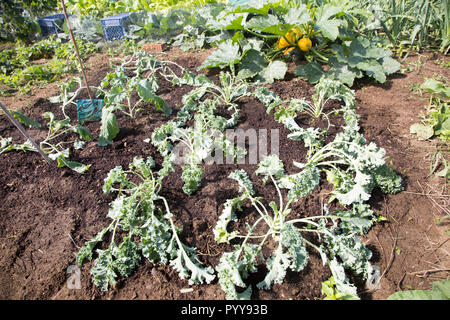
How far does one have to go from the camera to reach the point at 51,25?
233 inches

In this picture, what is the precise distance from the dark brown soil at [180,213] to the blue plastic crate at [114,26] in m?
3.03

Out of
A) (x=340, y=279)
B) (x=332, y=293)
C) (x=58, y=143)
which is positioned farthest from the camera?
(x=58, y=143)

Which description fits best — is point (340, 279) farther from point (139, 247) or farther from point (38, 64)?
point (38, 64)

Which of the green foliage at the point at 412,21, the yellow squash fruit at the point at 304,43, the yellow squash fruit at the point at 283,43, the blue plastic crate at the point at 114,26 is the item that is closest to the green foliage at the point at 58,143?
the yellow squash fruit at the point at 283,43

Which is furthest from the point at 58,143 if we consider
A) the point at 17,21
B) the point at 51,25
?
the point at 51,25

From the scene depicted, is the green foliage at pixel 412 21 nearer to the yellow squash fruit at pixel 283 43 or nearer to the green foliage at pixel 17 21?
the yellow squash fruit at pixel 283 43

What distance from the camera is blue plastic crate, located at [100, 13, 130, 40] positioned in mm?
5168

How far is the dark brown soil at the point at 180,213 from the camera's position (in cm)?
171

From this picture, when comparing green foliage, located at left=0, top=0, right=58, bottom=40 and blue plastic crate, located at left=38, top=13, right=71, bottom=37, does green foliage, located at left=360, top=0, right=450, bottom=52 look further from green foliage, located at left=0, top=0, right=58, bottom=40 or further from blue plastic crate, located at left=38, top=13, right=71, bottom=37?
green foliage, located at left=0, top=0, right=58, bottom=40

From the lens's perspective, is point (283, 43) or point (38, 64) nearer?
point (283, 43)

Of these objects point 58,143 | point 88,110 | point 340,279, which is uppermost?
point 88,110

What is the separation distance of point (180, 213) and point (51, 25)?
621 centimetres

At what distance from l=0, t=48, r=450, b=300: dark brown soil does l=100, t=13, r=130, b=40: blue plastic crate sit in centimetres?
303
